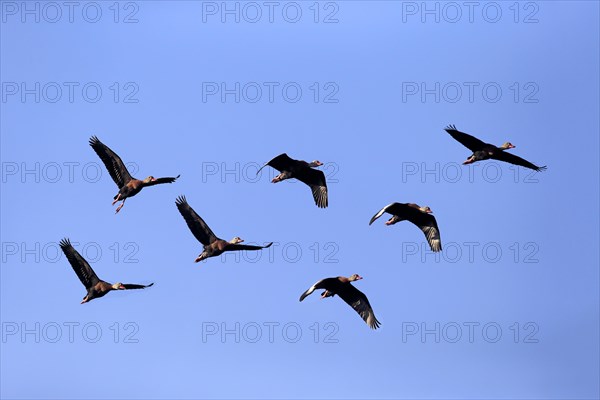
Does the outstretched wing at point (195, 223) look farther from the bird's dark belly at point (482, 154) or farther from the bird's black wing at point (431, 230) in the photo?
the bird's dark belly at point (482, 154)

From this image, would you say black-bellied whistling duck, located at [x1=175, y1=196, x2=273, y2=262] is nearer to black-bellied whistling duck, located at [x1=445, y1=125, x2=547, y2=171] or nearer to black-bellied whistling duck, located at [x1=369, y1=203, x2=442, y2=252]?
black-bellied whistling duck, located at [x1=369, y1=203, x2=442, y2=252]

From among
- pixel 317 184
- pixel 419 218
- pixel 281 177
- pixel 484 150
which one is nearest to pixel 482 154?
pixel 484 150

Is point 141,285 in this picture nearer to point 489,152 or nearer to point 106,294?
point 106,294

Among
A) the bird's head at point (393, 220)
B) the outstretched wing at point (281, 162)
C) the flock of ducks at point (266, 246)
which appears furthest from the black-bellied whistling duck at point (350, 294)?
the outstretched wing at point (281, 162)

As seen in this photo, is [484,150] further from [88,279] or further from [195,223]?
[88,279]

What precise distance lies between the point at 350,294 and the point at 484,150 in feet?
24.7

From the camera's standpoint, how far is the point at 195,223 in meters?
45.5

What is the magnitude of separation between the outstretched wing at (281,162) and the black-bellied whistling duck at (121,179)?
395cm

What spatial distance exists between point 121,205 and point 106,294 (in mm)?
3426

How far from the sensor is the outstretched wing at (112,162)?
4631 cm

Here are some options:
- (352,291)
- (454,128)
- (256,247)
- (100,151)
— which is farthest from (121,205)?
(454,128)

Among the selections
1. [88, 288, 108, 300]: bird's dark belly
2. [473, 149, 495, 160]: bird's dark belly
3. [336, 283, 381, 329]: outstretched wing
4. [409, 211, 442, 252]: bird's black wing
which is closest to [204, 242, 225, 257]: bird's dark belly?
[88, 288, 108, 300]: bird's dark belly

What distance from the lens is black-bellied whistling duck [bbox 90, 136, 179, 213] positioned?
46562 millimetres

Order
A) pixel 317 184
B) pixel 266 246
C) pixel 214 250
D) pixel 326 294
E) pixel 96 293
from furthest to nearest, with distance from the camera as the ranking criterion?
pixel 317 184 → pixel 96 293 → pixel 326 294 → pixel 214 250 → pixel 266 246
